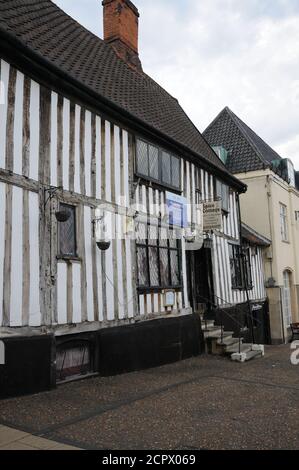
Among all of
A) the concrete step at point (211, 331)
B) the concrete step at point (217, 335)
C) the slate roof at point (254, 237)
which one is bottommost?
the concrete step at point (217, 335)

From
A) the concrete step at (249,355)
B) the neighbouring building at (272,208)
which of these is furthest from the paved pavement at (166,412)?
the neighbouring building at (272,208)

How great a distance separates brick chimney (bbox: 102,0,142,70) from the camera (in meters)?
13.6

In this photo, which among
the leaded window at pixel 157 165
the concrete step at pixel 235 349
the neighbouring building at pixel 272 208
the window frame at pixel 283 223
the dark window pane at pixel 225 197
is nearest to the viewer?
the leaded window at pixel 157 165

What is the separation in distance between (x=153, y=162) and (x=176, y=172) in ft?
3.92

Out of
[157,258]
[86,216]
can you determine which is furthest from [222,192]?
[86,216]

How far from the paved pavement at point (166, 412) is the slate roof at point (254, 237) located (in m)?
8.18

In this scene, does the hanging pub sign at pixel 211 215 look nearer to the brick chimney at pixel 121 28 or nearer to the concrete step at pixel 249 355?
the concrete step at pixel 249 355

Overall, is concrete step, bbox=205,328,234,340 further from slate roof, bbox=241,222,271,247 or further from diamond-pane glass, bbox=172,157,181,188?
slate roof, bbox=241,222,271,247

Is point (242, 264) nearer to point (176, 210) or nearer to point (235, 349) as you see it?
point (235, 349)

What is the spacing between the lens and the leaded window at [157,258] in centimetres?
927

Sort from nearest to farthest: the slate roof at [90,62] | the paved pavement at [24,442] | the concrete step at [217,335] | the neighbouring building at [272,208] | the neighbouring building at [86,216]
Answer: the paved pavement at [24,442] → the neighbouring building at [86,216] → the slate roof at [90,62] → the concrete step at [217,335] → the neighbouring building at [272,208]

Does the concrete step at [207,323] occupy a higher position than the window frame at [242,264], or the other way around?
the window frame at [242,264]

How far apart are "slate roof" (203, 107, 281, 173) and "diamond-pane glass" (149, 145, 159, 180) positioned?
8958 mm

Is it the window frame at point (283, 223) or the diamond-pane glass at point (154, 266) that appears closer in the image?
the diamond-pane glass at point (154, 266)
